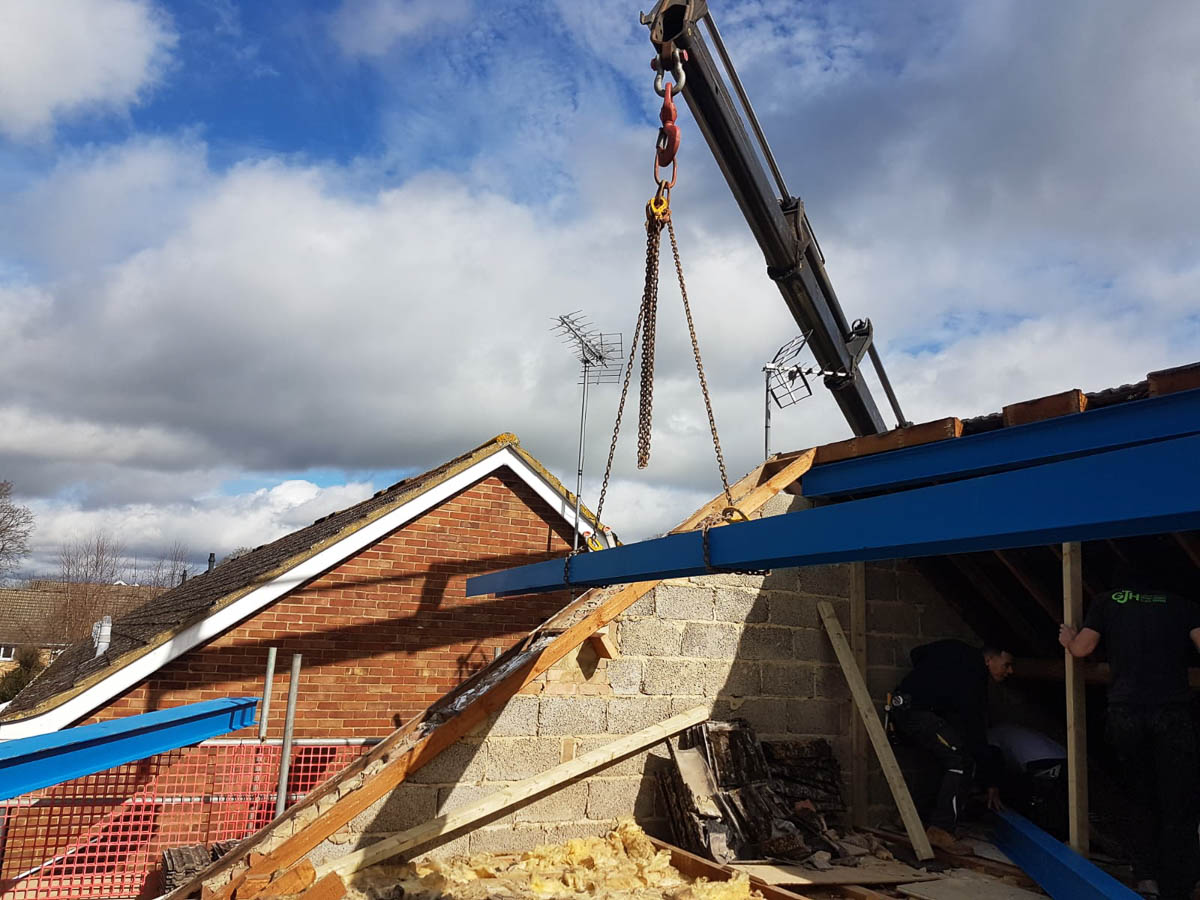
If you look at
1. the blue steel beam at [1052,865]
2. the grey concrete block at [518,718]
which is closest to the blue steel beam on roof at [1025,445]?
the blue steel beam at [1052,865]

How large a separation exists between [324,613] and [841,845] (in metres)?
5.46

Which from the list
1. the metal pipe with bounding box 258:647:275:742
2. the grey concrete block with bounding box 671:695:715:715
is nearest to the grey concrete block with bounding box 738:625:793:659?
the grey concrete block with bounding box 671:695:715:715

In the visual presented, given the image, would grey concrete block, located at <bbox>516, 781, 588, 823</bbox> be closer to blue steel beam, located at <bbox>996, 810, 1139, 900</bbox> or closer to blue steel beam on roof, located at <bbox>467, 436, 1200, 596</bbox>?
blue steel beam on roof, located at <bbox>467, 436, 1200, 596</bbox>

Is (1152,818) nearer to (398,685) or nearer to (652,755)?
(652,755)

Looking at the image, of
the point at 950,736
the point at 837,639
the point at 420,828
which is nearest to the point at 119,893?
the point at 420,828

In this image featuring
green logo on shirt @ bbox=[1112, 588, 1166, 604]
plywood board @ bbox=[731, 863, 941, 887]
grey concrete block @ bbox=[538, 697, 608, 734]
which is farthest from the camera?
grey concrete block @ bbox=[538, 697, 608, 734]

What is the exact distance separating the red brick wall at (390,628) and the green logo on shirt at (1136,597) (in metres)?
6.36

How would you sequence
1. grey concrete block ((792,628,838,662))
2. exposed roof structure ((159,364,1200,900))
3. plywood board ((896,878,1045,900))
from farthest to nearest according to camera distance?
grey concrete block ((792,628,838,662)), plywood board ((896,878,1045,900)), exposed roof structure ((159,364,1200,900))

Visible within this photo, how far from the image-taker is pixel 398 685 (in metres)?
8.94

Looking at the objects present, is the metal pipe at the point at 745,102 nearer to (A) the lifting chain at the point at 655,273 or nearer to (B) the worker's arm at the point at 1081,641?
(A) the lifting chain at the point at 655,273

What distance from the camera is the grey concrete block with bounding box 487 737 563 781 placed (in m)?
5.59

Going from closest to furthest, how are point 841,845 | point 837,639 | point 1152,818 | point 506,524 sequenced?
point 1152,818 → point 841,845 → point 837,639 → point 506,524

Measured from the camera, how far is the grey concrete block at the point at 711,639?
646 cm

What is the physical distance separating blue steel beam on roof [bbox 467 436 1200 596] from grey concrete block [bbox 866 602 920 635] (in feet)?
11.9
